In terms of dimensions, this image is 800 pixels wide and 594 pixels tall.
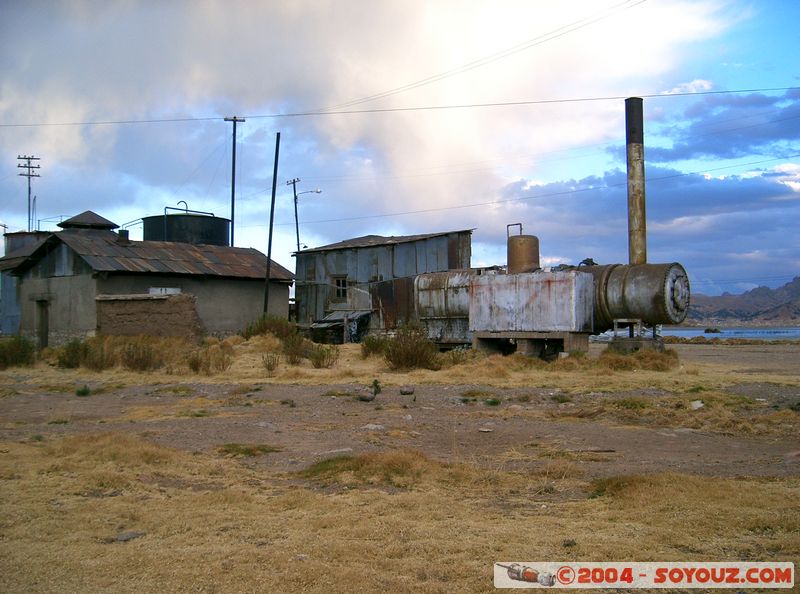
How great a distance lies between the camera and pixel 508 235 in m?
23.4

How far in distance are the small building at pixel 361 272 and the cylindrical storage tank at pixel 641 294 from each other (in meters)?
9.79

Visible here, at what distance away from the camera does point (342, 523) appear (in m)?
5.54

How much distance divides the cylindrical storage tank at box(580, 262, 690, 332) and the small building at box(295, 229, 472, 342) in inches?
386

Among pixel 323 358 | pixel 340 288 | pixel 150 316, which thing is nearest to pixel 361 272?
pixel 340 288

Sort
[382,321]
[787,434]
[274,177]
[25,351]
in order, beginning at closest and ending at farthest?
1. [787,434]
2. [25,351]
3. [382,321]
4. [274,177]

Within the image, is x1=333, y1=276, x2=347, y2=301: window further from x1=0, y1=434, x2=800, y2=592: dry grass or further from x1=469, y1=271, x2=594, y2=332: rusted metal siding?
x1=0, y1=434, x2=800, y2=592: dry grass

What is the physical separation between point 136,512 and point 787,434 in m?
7.93

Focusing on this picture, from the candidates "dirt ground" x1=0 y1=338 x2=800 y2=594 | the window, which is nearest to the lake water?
the window

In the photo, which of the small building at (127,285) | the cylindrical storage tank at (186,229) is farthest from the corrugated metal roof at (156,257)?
the cylindrical storage tank at (186,229)

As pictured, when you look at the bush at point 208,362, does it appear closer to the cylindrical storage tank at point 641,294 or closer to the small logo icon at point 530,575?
the cylindrical storage tank at point 641,294

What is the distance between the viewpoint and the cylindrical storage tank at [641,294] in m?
19.9

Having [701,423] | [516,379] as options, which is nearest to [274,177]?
[516,379]

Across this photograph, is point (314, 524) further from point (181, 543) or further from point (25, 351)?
point (25, 351)

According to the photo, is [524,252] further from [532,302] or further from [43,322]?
[43,322]
